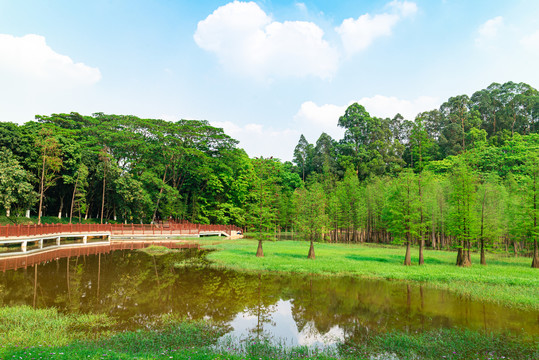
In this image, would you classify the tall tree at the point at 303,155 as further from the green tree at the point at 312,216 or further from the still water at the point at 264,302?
the still water at the point at 264,302

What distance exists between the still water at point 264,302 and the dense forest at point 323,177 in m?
9.40

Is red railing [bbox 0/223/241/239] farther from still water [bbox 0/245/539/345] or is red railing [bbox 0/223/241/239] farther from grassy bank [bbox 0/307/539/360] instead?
grassy bank [bbox 0/307/539/360]

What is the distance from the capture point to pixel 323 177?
7075 centimetres

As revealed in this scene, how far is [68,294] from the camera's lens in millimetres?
A: 14344

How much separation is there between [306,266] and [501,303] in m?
11.9

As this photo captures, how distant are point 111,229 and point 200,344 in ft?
130

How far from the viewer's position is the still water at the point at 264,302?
1082 centimetres

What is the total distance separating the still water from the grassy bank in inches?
35.9

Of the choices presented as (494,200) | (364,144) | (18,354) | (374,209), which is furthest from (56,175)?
(364,144)

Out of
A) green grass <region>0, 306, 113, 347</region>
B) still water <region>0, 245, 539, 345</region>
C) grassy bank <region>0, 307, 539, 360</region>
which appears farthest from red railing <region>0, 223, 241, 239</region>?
grassy bank <region>0, 307, 539, 360</region>

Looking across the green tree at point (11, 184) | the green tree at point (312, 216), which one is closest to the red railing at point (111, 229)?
the green tree at point (11, 184)

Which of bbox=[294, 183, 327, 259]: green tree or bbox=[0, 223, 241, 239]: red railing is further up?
bbox=[294, 183, 327, 259]: green tree

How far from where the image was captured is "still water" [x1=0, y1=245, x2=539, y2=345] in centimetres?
1082

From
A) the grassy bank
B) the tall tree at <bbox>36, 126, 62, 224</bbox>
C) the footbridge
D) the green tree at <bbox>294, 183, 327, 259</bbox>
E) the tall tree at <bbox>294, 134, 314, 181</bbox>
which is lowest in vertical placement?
the footbridge
